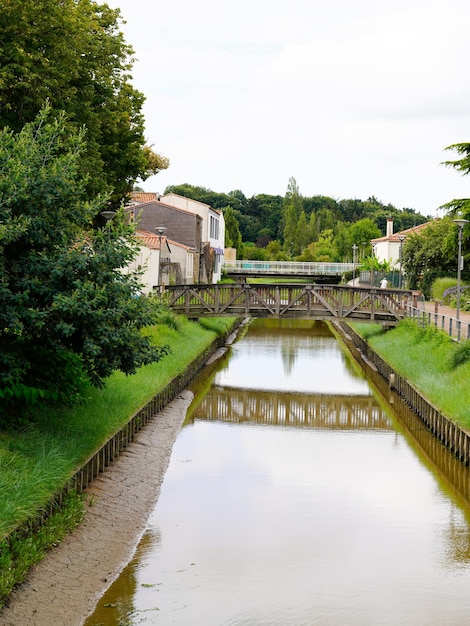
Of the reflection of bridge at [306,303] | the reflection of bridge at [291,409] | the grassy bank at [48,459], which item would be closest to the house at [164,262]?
the reflection of bridge at [306,303]

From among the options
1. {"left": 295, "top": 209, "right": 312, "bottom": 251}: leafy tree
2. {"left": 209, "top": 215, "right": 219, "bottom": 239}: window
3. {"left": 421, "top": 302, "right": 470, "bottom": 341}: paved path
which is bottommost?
{"left": 421, "top": 302, "right": 470, "bottom": 341}: paved path

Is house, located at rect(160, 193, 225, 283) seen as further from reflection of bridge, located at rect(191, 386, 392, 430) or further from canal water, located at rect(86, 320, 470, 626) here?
canal water, located at rect(86, 320, 470, 626)

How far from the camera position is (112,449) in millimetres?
18062

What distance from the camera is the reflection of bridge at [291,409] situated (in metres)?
26.2

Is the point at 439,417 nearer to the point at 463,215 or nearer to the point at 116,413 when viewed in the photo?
the point at 116,413

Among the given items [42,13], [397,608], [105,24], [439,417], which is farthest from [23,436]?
[105,24]

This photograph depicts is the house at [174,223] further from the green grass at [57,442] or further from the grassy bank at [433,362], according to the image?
the green grass at [57,442]

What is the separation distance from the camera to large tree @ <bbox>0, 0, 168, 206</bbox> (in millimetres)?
26625

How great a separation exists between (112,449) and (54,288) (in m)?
4.57

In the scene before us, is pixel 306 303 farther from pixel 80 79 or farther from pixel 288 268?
pixel 288 268

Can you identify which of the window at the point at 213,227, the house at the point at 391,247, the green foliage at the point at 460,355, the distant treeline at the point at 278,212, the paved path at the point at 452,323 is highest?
the distant treeline at the point at 278,212

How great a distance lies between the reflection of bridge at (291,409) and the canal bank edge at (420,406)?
3.34ft

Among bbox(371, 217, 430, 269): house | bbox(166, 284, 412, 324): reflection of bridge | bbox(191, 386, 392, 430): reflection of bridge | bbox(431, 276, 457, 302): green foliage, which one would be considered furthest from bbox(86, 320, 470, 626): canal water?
bbox(371, 217, 430, 269): house

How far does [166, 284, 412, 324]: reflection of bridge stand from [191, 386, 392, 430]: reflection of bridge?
8.38 m
